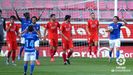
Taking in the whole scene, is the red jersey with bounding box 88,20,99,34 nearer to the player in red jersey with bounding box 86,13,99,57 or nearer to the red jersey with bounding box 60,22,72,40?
the player in red jersey with bounding box 86,13,99,57

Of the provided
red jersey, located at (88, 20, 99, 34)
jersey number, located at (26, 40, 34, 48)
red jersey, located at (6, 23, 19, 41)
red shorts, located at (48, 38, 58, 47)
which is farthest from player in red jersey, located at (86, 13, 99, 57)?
jersey number, located at (26, 40, 34, 48)

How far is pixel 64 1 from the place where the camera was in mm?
35969

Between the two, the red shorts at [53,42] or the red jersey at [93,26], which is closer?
the red shorts at [53,42]

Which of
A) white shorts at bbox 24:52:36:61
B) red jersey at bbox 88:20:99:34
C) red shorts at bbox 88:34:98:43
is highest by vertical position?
red jersey at bbox 88:20:99:34

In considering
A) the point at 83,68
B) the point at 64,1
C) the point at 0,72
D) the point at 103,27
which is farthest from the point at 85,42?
the point at 0,72

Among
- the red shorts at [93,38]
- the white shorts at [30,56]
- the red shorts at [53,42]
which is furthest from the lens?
the red shorts at [93,38]

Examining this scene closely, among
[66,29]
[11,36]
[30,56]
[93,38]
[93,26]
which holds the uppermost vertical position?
[66,29]

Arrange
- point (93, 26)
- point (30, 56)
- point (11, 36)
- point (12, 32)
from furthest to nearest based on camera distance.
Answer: point (93, 26) < point (12, 32) < point (11, 36) < point (30, 56)

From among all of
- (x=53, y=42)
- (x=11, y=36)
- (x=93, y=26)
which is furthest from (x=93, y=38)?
(x=11, y=36)

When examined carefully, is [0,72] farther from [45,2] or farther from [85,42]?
[45,2]

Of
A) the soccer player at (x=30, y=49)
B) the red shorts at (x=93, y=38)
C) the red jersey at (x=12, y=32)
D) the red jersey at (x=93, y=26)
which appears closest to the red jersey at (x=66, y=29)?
the red jersey at (x=12, y=32)

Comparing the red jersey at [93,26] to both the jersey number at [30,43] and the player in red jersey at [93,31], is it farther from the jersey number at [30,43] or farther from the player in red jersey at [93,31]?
the jersey number at [30,43]

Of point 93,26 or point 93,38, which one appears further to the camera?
point 93,38

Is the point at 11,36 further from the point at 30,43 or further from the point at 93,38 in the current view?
the point at 30,43
